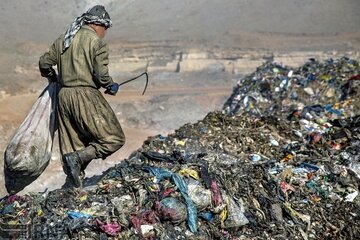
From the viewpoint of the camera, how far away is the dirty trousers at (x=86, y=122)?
16.5 ft

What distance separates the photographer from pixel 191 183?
5047 mm

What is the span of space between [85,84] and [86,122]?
33 cm

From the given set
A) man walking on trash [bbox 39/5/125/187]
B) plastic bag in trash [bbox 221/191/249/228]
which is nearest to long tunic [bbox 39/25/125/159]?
man walking on trash [bbox 39/5/125/187]

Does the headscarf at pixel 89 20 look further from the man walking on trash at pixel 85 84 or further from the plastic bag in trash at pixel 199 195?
the plastic bag in trash at pixel 199 195

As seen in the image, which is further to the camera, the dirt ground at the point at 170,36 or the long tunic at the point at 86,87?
the dirt ground at the point at 170,36

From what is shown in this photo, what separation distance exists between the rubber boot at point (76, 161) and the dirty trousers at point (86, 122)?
7 centimetres

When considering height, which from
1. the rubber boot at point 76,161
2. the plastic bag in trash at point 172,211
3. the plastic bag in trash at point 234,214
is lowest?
the plastic bag in trash at point 234,214

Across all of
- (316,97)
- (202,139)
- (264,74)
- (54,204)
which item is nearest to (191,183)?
(54,204)

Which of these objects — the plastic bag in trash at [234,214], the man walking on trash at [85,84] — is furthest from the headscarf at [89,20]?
the plastic bag in trash at [234,214]

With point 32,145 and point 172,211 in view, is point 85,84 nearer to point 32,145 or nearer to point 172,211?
point 32,145

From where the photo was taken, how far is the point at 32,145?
5117 mm

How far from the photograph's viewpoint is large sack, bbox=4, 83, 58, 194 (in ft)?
16.6

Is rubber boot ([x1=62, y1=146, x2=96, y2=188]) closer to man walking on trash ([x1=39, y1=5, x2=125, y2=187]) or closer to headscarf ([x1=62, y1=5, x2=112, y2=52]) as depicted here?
man walking on trash ([x1=39, y1=5, x2=125, y2=187])

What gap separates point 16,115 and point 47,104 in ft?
21.3
